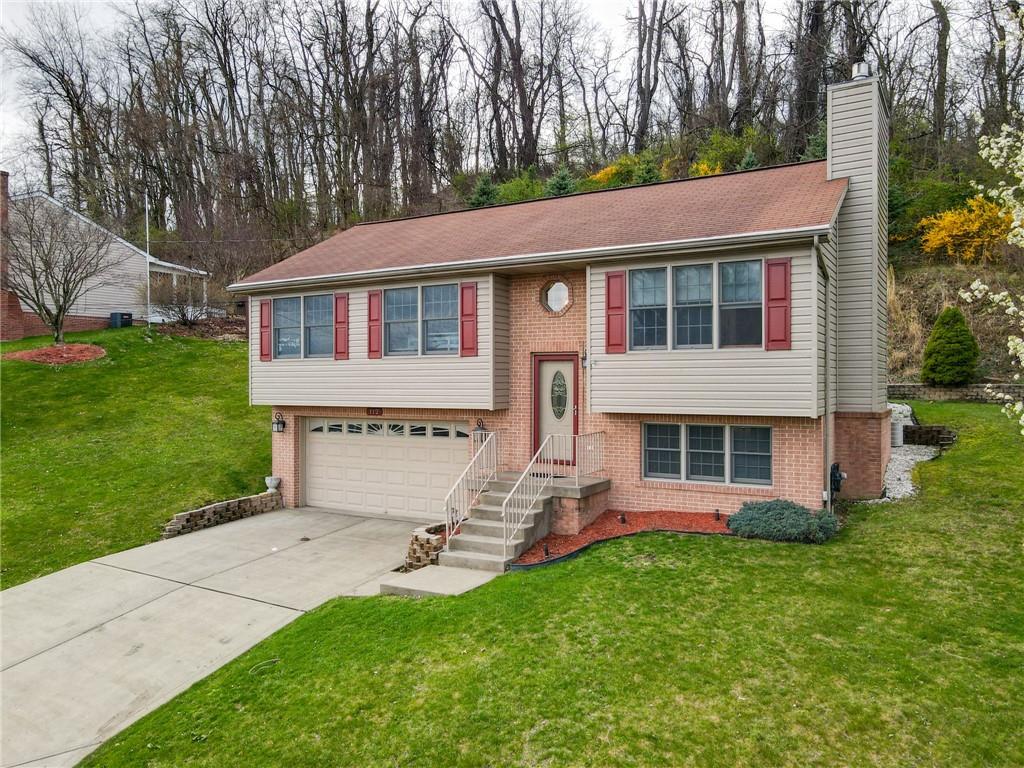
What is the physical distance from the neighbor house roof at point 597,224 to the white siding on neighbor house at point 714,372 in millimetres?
658

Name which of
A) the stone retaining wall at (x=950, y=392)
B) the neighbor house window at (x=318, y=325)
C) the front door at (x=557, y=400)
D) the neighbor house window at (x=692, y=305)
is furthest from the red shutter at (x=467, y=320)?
the stone retaining wall at (x=950, y=392)

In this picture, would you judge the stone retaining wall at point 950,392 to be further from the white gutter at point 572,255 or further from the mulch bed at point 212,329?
the mulch bed at point 212,329

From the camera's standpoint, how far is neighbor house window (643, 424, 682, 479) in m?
9.99

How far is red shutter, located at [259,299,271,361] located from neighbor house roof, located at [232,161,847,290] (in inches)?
20.6

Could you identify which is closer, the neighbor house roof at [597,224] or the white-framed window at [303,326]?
the neighbor house roof at [597,224]

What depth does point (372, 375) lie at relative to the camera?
11984 millimetres

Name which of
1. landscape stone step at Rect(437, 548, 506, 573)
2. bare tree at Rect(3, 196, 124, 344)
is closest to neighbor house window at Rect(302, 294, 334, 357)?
landscape stone step at Rect(437, 548, 506, 573)

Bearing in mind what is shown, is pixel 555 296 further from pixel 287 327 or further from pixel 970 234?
pixel 970 234

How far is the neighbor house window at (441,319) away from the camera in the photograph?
36.9 ft

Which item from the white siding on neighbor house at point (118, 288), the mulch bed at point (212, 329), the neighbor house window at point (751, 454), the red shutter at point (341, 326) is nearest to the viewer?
the neighbor house window at point (751, 454)

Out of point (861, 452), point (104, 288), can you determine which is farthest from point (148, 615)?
point (104, 288)

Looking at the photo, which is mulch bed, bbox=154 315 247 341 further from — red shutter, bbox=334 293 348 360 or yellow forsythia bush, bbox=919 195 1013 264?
yellow forsythia bush, bbox=919 195 1013 264

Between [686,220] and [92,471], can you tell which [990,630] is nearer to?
[686,220]

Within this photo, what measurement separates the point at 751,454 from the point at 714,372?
153 cm
